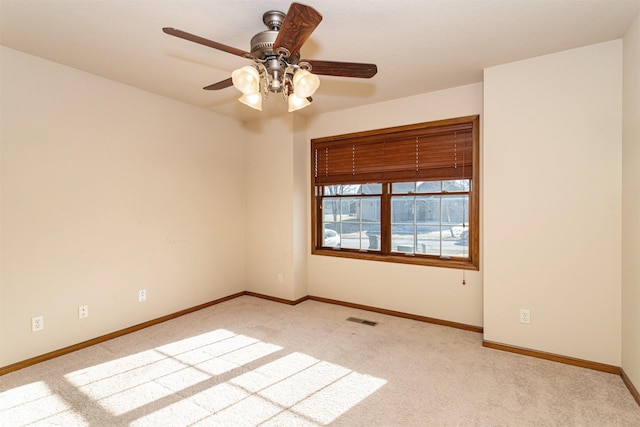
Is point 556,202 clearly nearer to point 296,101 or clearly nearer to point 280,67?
point 296,101

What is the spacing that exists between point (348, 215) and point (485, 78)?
220 cm

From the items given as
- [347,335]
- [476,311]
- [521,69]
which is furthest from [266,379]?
[521,69]

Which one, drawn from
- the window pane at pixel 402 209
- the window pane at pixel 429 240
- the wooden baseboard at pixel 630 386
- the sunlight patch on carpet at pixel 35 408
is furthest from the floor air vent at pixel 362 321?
the sunlight patch on carpet at pixel 35 408

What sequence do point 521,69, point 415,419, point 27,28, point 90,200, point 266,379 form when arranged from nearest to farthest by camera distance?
1. point 415,419
2. point 27,28
3. point 266,379
4. point 521,69
5. point 90,200

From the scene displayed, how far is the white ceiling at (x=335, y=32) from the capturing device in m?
2.05

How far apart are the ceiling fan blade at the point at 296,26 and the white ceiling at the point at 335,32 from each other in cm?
43

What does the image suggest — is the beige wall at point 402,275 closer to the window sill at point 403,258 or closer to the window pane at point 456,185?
the window sill at point 403,258

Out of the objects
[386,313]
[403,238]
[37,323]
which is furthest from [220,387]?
[403,238]

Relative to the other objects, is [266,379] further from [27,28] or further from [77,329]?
[27,28]

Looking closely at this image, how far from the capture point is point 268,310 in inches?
161

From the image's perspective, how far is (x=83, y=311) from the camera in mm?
3037

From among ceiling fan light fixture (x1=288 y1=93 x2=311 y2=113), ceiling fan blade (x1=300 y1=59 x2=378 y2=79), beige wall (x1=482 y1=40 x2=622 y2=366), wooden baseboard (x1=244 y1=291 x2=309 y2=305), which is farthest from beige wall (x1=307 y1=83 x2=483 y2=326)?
ceiling fan light fixture (x1=288 y1=93 x2=311 y2=113)

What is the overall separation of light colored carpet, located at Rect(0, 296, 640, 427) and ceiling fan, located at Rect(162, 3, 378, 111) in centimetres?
196

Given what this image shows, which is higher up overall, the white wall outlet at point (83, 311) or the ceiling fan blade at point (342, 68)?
the ceiling fan blade at point (342, 68)
